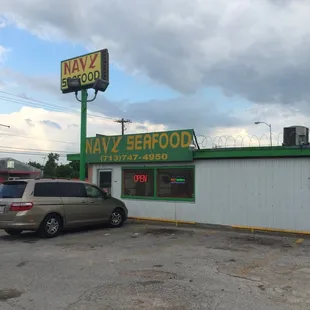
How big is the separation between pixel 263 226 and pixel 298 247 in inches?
115

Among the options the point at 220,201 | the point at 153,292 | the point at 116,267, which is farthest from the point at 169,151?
the point at 153,292

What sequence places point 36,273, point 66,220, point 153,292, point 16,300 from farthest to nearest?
1. point 66,220
2. point 36,273
3. point 153,292
4. point 16,300

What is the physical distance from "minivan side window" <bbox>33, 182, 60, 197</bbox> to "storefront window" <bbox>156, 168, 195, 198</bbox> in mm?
4714

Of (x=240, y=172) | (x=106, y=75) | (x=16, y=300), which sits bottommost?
(x=16, y=300)

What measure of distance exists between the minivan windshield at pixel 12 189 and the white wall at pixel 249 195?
5.90 meters

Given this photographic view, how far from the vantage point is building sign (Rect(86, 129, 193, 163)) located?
15109mm

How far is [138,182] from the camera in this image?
16.7 metres

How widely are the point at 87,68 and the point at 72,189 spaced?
6.96 m

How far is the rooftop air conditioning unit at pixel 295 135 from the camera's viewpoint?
13609mm

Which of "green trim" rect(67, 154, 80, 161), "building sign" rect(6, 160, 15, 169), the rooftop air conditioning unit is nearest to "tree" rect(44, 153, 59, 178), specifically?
"building sign" rect(6, 160, 15, 169)

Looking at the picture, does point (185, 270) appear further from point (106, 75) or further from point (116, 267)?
point (106, 75)

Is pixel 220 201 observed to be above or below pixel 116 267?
above

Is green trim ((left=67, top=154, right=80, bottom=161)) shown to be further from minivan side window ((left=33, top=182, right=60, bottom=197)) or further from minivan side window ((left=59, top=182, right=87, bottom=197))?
minivan side window ((left=33, top=182, right=60, bottom=197))

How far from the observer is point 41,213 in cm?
1183
